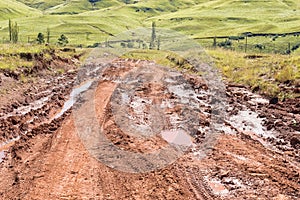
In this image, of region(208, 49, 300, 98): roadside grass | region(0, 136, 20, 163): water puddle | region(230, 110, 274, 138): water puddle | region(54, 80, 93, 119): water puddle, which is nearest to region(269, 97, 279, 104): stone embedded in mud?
region(208, 49, 300, 98): roadside grass

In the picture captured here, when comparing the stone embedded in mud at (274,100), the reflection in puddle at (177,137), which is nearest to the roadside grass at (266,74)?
the stone embedded in mud at (274,100)

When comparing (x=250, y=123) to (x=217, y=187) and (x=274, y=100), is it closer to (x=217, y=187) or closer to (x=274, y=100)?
(x=274, y=100)

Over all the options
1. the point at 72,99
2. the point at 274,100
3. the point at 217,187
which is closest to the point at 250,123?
the point at 274,100

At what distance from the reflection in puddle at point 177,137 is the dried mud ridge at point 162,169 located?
1.42 feet

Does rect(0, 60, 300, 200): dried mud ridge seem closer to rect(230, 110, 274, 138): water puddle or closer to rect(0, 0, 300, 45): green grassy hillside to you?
rect(230, 110, 274, 138): water puddle

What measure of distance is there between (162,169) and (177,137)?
3.85m

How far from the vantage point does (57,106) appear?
20109 mm

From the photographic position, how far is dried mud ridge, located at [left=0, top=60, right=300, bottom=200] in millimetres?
9133

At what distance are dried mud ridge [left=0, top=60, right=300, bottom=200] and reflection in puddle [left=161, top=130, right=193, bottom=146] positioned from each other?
0.43 meters

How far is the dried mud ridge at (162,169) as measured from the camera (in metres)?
9.13

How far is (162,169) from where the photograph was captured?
407 inches

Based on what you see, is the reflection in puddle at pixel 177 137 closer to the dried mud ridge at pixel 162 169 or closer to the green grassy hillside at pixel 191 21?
the dried mud ridge at pixel 162 169

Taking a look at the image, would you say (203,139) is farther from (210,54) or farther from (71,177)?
(210,54)

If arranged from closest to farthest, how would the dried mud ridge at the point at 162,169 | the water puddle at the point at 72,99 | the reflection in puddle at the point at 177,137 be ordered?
1. the dried mud ridge at the point at 162,169
2. the reflection in puddle at the point at 177,137
3. the water puddle at the point at 72,99
